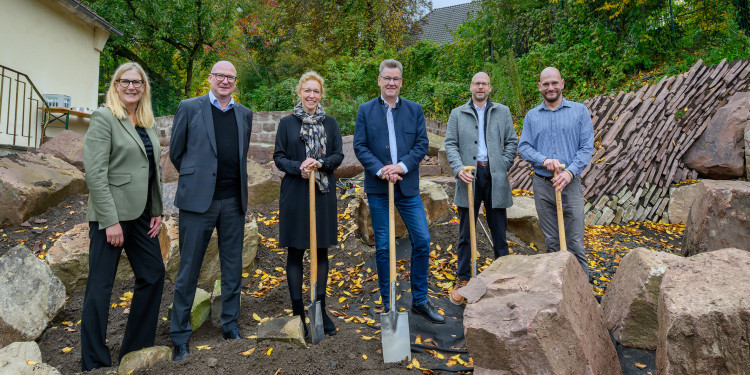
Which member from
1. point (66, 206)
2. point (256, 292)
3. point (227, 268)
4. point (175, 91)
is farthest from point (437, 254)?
point (175, 91)

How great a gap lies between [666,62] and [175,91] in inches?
563

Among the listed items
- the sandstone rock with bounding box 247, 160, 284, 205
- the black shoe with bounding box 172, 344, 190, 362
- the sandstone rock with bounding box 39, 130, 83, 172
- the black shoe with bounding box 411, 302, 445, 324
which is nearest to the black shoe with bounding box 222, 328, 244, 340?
the black shoe with bounding box 172, 344, 190, 362

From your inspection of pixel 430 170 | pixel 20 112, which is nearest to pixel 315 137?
pixel 430 170

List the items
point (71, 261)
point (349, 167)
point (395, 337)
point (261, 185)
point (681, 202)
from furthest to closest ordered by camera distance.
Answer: point (349, 167) → point (681, 202) → point (261, 185) → point (71, 261) → point (395, 337)

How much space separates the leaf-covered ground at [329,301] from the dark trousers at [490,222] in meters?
0.33

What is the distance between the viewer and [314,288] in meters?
Answer: 3.21

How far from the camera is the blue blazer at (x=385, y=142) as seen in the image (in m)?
3.52

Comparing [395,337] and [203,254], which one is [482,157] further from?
[203,254]

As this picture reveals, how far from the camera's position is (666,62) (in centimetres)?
1039

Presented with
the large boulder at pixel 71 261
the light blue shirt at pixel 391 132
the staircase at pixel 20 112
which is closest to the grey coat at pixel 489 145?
the light blue shirt at pixel 391 132

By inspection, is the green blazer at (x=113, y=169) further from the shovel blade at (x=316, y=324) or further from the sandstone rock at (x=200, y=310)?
the shovel blade at (x=316, y=324)

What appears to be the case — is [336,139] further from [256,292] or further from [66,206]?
[66,206]

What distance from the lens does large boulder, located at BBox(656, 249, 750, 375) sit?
188 cm

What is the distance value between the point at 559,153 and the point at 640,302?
132 cm
